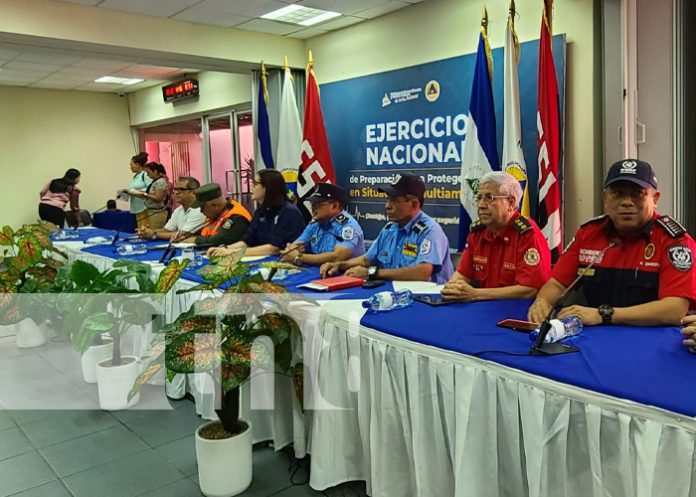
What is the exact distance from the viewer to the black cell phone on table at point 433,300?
2092 millimetres

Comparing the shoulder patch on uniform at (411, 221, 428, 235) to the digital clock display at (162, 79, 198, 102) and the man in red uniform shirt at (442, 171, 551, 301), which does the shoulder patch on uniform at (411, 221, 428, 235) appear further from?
the digital clock display at (162, 79, 198, 102)

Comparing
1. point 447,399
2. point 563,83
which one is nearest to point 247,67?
point 563,83

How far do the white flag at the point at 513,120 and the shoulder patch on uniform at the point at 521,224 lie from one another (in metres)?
1.32

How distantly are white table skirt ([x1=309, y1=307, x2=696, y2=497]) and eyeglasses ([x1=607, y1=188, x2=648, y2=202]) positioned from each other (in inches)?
31.6

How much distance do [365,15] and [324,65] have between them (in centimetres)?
78

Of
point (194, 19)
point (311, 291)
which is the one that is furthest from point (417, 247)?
point (194, 19)

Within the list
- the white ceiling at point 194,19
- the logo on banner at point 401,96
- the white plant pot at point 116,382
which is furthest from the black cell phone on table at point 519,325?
the white ceiling at point 194,19

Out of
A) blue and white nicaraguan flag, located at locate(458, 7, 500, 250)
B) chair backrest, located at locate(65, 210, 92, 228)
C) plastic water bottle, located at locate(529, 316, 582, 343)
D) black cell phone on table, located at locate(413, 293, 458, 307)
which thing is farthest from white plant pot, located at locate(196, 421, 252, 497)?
chair backrest, located at locate(65, 210, 92, 228)

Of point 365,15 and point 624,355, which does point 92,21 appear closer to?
point 365,15

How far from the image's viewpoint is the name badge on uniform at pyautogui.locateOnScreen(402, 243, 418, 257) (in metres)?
2.74

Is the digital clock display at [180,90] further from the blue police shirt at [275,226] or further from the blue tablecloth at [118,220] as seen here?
the blue police shirt at [275,226]

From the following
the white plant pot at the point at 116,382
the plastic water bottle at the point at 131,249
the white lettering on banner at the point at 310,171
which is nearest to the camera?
the white plant pot at the point at 116,382

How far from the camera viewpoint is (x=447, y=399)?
1.60m

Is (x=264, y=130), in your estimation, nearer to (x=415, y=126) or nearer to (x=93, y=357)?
(x=415, y=126)
